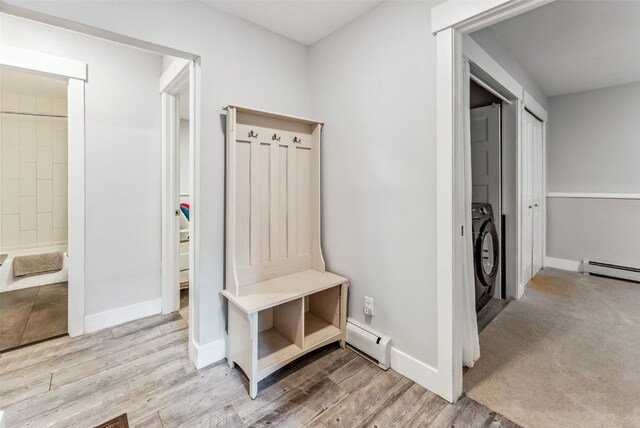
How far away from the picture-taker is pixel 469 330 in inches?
66.5

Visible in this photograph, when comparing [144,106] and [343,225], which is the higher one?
[144,106]

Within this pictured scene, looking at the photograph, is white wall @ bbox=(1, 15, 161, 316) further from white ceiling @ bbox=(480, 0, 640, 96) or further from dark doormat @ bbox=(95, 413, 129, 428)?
white ceiling @ bbox=(480, 0, 640, 96)

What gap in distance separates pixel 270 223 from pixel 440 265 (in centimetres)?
111

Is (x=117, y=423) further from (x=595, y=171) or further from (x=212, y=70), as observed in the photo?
(x=595, y=171)

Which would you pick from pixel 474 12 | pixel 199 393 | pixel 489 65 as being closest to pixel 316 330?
pixel 199 393

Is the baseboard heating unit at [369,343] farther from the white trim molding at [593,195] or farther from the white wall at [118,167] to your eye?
the white trim molding at [593,195]

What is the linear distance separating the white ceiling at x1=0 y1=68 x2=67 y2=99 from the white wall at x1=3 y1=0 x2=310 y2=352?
1.18 meters

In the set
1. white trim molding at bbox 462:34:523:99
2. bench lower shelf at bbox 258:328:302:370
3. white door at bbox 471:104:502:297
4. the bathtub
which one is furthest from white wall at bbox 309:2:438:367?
the bathtub

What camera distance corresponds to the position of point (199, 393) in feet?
5.06

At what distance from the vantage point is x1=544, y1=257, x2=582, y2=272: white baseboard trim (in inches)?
147

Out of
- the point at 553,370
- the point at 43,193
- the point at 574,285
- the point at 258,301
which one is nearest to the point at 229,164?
the point at 258,301

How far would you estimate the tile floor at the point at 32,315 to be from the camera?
2090 mm

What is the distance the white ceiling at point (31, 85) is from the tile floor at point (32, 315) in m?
2.14

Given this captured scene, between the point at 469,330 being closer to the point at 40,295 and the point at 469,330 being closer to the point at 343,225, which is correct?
the point at 343,225
